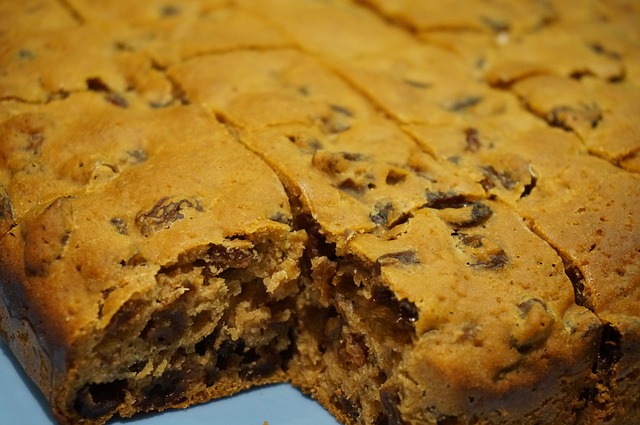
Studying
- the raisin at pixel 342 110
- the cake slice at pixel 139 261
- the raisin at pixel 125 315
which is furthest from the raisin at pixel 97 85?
the raisin at pixel 125 315

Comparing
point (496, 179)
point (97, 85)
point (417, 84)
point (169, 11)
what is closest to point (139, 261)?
point (97, 85)

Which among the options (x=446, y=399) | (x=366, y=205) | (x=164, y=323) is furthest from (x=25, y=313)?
(x=446, y=399)

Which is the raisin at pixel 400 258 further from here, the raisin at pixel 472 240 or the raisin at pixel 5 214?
the raisin at pixel 5 214

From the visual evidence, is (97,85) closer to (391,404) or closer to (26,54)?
(26,54)

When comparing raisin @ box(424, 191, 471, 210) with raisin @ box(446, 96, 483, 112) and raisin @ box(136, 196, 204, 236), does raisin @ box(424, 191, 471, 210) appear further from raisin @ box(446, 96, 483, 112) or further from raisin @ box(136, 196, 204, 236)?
raisin @ box(136, 196, 204, 236)

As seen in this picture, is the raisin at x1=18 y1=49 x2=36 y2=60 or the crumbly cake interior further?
the raisin at x1=18 y1=49 x2=36 y2=60

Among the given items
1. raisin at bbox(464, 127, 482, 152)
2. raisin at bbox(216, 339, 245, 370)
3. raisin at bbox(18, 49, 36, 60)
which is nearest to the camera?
raisin at bbox(216, 339, 245, 370)

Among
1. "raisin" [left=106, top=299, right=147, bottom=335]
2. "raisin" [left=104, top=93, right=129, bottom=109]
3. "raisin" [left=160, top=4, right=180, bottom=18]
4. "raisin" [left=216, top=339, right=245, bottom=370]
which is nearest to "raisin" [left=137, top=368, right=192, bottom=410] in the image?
"raisin" [left=216, top=339, right=245, bottom=370]
